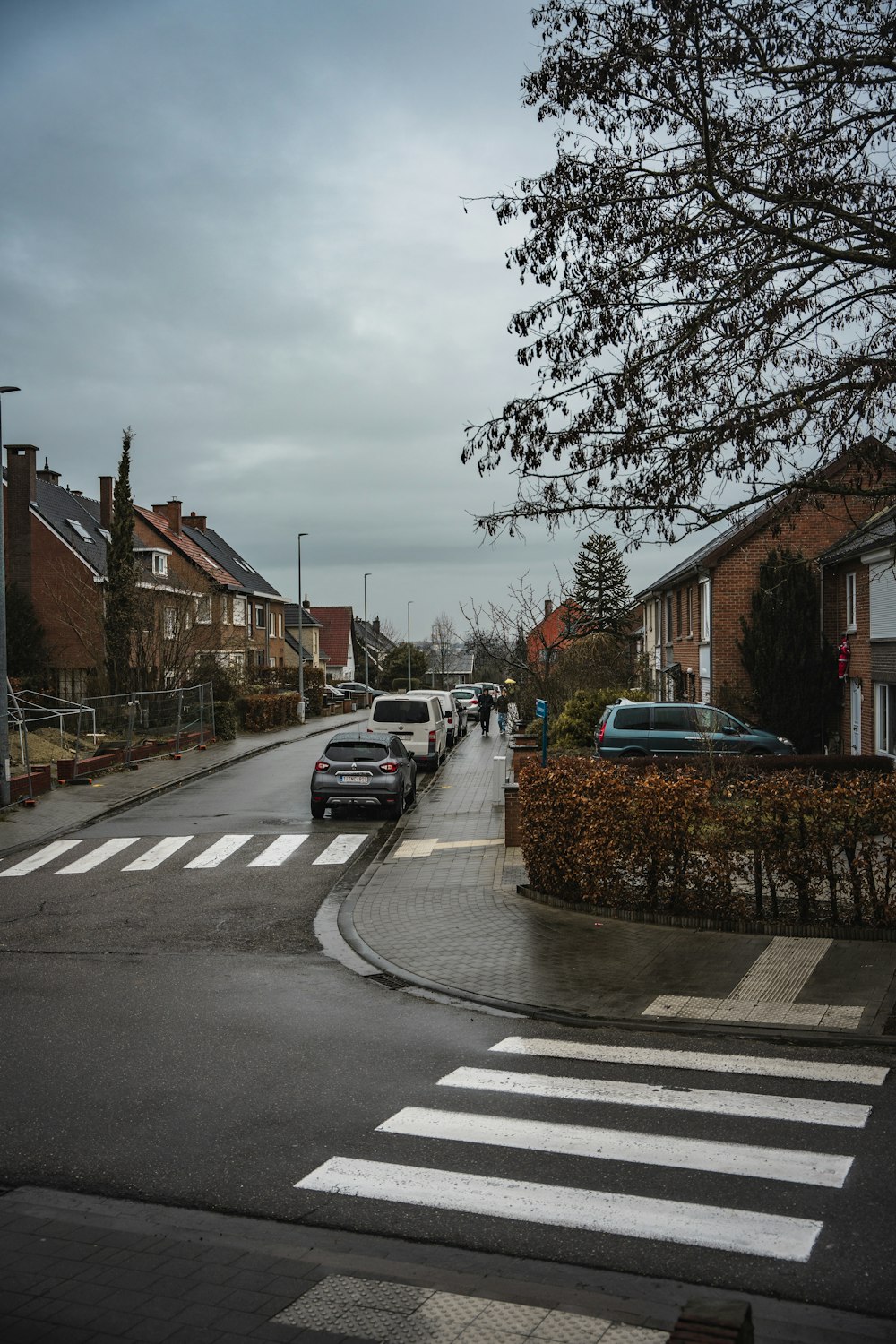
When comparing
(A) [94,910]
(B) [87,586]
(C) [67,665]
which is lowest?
(A) [94,910]

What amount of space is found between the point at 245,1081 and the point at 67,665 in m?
39.0

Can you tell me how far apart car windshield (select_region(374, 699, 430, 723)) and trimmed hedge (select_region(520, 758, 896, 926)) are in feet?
51.5

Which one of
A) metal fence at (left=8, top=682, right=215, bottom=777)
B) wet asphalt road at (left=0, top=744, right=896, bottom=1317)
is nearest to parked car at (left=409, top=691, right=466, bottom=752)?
metal fence at (left=8, top=682, right=215, bottom=777)

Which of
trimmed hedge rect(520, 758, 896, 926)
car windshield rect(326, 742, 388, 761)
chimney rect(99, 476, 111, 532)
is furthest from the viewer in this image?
chimney rect(99, 476, 111, 532)

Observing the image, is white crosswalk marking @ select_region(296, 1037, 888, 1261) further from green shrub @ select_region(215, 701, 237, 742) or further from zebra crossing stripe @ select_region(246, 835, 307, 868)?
green shrub @ select_region(215, 701, 237, 742)

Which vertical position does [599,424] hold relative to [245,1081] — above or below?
above

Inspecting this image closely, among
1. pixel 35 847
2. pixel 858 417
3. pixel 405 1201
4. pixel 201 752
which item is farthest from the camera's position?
pixel 201 752

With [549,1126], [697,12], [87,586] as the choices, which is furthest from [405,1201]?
[87,586]

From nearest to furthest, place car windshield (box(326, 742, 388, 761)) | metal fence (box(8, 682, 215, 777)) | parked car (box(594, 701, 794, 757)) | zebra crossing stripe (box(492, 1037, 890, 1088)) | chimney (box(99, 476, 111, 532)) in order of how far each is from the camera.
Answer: zebra crossing stripe (box(492, 1037, 890, 1088)) → car windshield (box(326, 742, 388, 761)) → parked car (box(594, 701, 794, 757)) → metal fence (box(8, 682, 215, 777)) → chimney (box(99, 476, 111, 532))

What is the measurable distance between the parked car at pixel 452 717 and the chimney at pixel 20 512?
16730 millimetres

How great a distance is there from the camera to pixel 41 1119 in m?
6.46

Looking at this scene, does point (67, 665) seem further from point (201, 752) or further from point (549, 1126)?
point (549, 1126)

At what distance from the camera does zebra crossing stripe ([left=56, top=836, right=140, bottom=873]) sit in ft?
53.1

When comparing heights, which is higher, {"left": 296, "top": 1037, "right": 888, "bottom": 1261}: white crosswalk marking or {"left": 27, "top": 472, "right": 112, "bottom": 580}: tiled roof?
{"left": 27, "top": 472, "right": 112, "bottom": 580}: tiled roof
